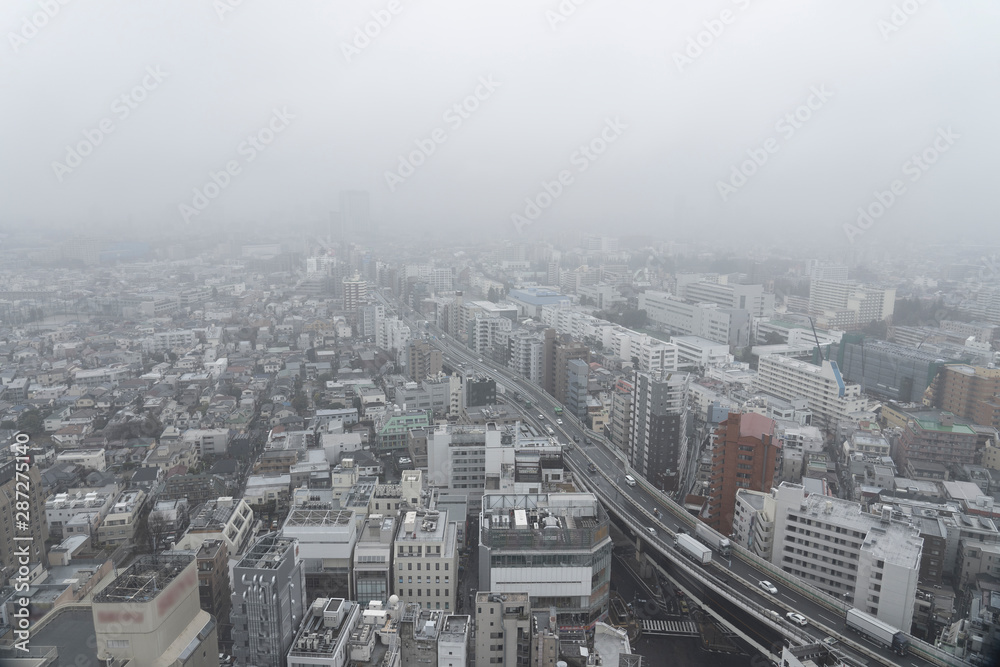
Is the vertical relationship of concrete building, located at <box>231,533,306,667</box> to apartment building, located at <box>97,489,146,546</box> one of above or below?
above

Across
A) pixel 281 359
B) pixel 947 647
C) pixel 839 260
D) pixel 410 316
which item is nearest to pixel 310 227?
pixel 410 316

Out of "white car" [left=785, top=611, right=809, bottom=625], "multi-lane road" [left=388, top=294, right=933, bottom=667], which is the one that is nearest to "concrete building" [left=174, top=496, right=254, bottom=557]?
"multi-lane road" [left=388, top=294, right=933, bottom=667]

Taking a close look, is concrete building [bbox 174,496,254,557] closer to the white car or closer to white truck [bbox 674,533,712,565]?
white truck [bbox 674,533,712,565]

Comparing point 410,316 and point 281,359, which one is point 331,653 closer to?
point 281,359

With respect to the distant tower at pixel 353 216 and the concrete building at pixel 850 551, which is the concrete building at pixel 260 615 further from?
the distant tower at pixel 353 216

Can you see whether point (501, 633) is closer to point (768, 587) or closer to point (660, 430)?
point (768, 587)

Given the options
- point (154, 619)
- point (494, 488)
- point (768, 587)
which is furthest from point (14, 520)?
point (768, 587)
